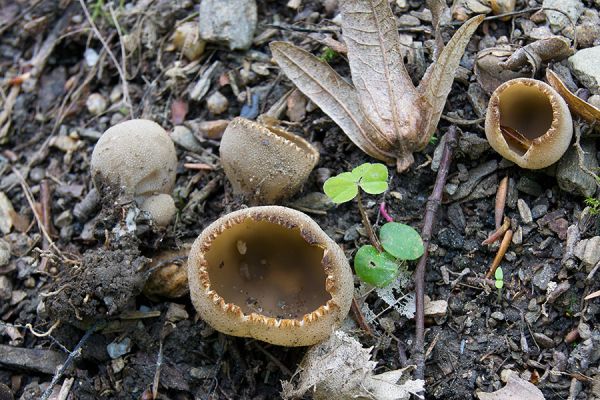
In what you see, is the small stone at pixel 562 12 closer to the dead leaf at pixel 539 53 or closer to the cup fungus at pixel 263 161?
the dead leaf at pixel 539 53

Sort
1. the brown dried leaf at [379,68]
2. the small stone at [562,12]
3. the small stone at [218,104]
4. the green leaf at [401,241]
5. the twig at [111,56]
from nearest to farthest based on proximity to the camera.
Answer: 1. the green leaf at [401,241]
2. the brown dried leaf at [379,68]
3. the small stone at [562,12]
4. the small stone at [218,104]
5. the twig at [111,56]

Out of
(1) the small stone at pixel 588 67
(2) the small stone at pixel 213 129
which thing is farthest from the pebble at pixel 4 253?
(1) the small stone at pixel 588 67

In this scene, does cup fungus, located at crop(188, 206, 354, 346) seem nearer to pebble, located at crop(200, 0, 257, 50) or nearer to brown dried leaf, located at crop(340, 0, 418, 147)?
brown dried leaf, located at crop(340, 0, 418, 147)

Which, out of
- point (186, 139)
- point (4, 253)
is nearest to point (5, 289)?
point (4, 253)

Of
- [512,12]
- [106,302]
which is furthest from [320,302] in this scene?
[512,12]

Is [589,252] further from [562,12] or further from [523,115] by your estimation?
[562,12]

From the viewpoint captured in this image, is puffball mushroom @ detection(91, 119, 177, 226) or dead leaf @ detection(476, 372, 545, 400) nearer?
dead leaf @ detection(476, 372, 545, 400)

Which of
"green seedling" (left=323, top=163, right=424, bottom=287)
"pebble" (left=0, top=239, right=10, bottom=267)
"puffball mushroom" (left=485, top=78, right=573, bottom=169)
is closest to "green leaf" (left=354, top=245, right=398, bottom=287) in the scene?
"green seedling" (left=323, top=163, right=424, bottom=287)
